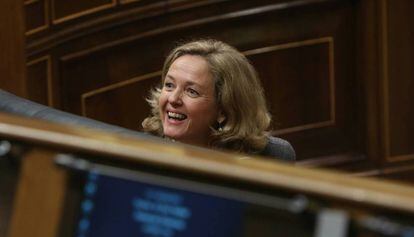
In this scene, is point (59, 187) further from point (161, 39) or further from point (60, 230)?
point (161, 39)

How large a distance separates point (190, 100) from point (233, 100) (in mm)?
108

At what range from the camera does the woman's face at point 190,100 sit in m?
2.27

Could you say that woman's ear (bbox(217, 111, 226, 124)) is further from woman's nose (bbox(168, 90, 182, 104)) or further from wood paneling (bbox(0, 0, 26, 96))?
wood paneling (bbox(0, 0, 26, 96))

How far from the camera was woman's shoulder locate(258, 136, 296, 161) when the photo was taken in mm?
2184

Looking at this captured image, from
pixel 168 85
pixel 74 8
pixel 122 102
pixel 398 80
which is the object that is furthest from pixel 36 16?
pixel 398 80

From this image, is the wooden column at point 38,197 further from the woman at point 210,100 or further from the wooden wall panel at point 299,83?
the wooden wall panel at point 299,83

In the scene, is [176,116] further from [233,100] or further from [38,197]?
[38,197]

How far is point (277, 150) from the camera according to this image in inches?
86.9

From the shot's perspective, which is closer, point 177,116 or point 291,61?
point 177,116

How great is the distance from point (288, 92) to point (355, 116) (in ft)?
0.96

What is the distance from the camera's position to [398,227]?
30.8 inches

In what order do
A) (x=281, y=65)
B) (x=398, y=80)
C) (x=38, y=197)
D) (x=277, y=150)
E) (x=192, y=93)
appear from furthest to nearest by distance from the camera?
1. (x=398, y=80)
2. (x=281, y=65)
3. (x=192, y=93)
4. (x=277, y=150)
5. (x=38, y=197)

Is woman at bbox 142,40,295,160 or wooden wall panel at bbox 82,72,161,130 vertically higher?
woman at bbox 142,40,295,160

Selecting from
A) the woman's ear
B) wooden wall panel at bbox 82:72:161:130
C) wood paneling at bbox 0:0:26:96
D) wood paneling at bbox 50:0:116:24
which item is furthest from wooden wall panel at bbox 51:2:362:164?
the woman's ear
